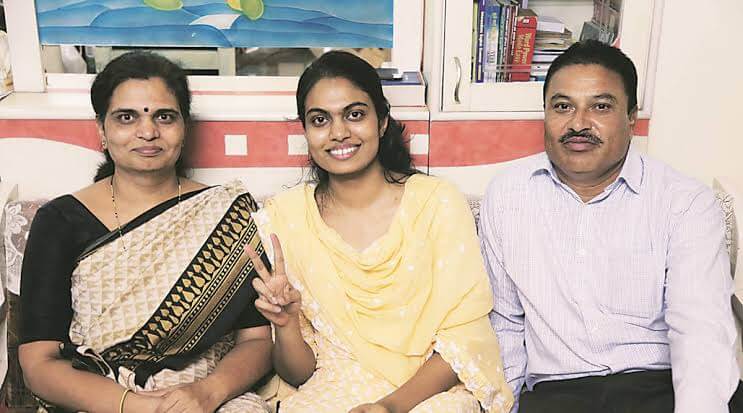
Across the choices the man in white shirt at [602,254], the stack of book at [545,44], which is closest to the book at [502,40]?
the stack of book at [545,44]

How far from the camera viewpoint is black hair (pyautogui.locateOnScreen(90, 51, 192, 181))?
6.15 ft

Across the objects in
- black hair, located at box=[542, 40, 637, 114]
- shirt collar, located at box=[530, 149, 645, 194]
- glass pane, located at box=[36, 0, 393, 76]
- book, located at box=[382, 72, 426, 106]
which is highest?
glass pane, located at box=[36, 0, 393, 76]

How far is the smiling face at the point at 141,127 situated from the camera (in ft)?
6.06

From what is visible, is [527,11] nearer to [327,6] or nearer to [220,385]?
[327,6]

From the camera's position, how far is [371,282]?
1.87 meters

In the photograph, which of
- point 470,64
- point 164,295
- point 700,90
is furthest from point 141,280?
point 700,90

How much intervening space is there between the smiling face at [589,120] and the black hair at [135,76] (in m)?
0.90

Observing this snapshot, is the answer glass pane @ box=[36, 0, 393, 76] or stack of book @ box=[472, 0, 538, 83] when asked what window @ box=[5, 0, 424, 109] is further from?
stack of book @ box=[472, 0, 538, 83]

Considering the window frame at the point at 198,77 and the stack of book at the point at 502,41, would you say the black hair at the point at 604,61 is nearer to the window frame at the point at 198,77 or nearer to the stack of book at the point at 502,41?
the stack of book at the point at 502,41

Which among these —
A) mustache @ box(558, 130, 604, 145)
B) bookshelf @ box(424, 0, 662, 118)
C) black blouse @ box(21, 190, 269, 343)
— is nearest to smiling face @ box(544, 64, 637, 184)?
mustache @ box(558, 130, 604, 145)

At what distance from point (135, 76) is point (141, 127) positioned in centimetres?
13

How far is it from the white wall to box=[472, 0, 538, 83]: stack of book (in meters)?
0.37

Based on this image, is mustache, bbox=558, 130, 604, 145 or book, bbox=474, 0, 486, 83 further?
book, bbox=474, 0, 486, 83

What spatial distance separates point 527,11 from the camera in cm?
231
